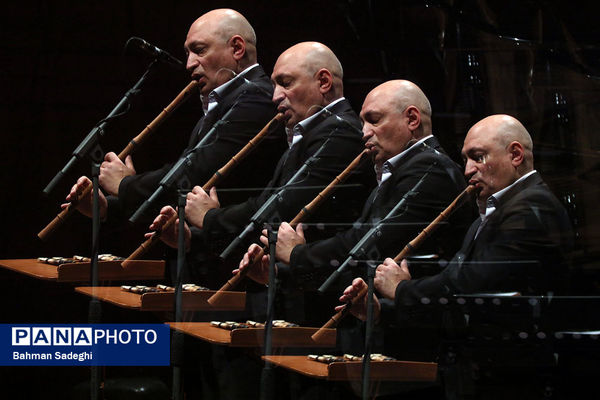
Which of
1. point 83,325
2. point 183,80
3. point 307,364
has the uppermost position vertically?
point 183,80

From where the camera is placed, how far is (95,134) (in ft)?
17.7

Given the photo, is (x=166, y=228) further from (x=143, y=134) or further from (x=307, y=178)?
(x=307, y=178)

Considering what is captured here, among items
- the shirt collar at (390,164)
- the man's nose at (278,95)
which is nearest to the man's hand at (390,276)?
the shirt collar at (390,164)

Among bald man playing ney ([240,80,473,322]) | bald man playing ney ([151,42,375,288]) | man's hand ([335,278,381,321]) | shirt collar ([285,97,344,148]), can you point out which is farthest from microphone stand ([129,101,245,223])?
man's hand ([335,278,381,321])

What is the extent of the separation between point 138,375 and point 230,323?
1037mm

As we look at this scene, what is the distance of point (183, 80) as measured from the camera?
228 inches

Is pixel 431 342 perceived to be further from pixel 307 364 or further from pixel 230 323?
pixel 230 323

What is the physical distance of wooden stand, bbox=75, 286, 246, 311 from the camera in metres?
4.97

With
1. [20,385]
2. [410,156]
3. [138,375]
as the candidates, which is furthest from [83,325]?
[410,156]

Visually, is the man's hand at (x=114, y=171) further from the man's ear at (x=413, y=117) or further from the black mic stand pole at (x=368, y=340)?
the black mic stand pole at (x=368, y=340)

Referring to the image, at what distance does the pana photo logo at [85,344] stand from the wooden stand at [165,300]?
0.70 feet

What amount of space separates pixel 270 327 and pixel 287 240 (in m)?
0.29

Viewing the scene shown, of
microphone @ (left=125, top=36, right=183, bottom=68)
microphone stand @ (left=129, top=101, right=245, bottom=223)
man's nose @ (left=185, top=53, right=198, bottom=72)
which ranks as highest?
microphone @ (left=125, top=36, right=183, bottom=68)

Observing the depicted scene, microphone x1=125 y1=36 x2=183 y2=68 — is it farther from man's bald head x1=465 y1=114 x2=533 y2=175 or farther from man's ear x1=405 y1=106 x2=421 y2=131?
man's bald head x1=465 y1=114 x2=533 y2=175
